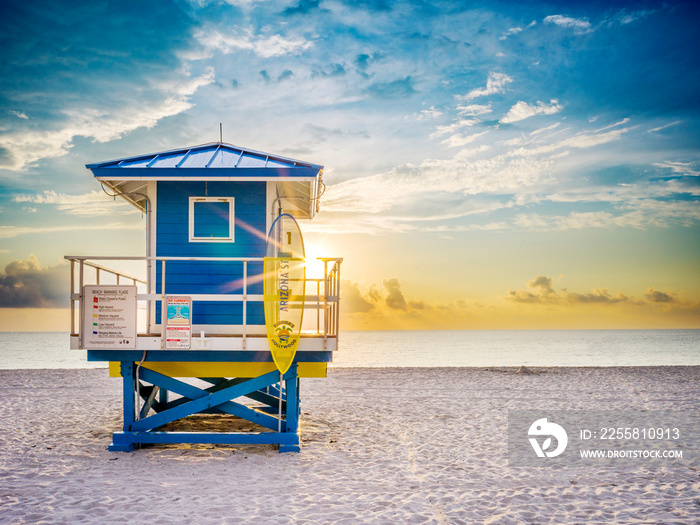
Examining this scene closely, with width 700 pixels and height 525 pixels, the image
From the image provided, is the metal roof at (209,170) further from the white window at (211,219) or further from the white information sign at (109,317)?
the white information sign at (109,317)

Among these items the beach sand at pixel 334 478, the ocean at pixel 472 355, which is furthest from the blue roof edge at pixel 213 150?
the ocean at pixel 472 355

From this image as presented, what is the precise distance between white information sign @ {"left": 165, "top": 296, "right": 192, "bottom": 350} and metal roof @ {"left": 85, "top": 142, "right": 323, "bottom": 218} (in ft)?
6.84

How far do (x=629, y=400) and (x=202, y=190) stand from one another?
1313cm

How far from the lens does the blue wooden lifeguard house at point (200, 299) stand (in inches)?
342

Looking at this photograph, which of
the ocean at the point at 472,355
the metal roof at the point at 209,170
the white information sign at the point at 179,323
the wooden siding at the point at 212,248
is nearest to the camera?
the white information sign at the point at 179,323

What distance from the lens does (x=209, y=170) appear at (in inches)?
355

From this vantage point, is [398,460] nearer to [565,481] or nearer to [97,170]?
[565,481]

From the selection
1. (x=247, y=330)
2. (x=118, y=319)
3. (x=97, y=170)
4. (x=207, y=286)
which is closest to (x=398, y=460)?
(x=247, y=330)

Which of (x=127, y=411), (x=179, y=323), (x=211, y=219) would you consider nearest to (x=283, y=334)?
(x=179, y=323)

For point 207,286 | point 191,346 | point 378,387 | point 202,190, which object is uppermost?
point 202,190

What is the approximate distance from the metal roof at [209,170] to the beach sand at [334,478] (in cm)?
458

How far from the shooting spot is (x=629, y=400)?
1547 cm

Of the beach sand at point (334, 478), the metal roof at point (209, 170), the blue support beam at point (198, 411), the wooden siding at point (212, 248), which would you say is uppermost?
the metal roof at point (209, 170)

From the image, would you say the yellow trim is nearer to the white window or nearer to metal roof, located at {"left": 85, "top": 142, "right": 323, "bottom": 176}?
the white window
